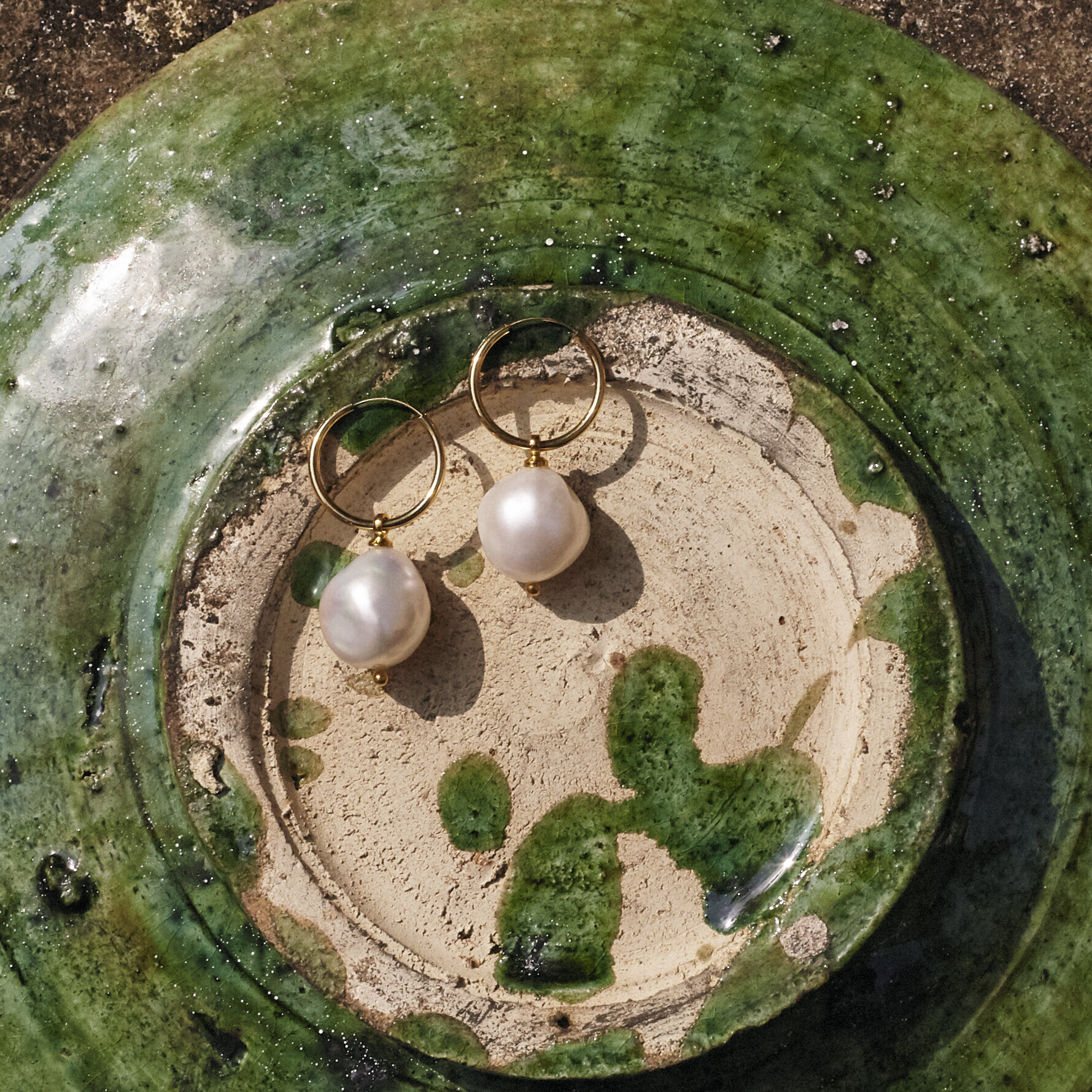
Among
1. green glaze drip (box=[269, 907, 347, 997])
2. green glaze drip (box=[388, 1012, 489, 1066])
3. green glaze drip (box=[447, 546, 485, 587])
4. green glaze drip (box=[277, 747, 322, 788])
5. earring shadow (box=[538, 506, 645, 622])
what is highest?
earring shadow (box=[538, 506, 645, 622])

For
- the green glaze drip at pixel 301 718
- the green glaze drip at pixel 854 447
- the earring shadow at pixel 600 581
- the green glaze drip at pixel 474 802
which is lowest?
the green glaze drip at pixel 301 718

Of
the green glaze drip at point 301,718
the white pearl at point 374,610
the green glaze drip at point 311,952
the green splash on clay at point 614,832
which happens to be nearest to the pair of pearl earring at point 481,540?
the white pearl at point 374,610

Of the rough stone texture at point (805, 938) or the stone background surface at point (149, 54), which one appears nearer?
the rough stone texture at point (805, 938)

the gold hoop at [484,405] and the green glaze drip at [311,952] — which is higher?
the gold hoop at [484,405]

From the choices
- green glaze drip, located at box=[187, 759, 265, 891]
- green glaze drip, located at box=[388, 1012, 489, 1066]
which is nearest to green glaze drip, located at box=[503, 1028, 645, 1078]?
green glaze drip, located at box=[388, 1012, 489, 1066]

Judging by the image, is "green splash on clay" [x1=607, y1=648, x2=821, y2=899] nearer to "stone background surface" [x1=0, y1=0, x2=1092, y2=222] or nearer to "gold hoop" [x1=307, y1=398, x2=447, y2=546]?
"gold hoop" [x1=307, y1=398, x2=447, y2=546]

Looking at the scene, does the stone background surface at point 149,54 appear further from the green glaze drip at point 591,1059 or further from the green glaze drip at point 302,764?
the green glaze drip at point 591,1059

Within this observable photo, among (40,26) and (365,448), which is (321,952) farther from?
(40,26)

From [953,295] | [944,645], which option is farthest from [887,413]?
[944,645]

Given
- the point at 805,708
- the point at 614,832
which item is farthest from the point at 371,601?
the point at 805,708
